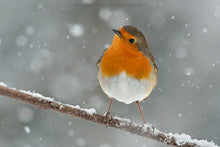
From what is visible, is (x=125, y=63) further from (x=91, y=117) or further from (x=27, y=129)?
(x=27, y=129)

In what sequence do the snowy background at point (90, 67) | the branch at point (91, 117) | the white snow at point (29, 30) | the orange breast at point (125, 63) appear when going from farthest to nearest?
the white snow at point (29, 30)
the snowy background at point (90, 67)
the orange breast at point (125, 63)
the branch at point (91, 117)

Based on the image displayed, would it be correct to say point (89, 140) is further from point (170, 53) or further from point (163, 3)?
point (163, 3)

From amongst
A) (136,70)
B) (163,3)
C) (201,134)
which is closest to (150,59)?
(136,70)

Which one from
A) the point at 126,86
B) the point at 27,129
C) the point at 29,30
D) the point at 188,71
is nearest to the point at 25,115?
the point at 27,129

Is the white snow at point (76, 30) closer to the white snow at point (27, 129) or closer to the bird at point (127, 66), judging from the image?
the white snow at point (27, 129)

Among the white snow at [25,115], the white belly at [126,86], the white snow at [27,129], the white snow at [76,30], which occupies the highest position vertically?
the white snow at [76,30]

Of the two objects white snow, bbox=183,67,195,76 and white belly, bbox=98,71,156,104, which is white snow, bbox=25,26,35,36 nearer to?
white snow, bbox=183,67,195,76

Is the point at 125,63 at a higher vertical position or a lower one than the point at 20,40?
higher

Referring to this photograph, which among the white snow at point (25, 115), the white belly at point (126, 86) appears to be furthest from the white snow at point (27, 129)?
the white belly at point (126, 86)

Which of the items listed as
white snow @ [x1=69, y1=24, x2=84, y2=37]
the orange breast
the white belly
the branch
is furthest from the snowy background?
the branch
